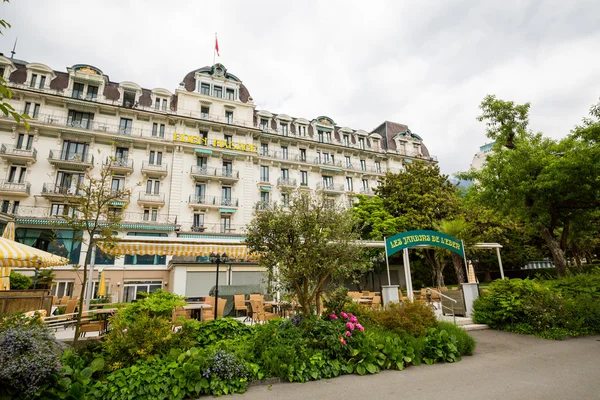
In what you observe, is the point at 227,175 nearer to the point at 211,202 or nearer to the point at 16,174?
the point at 211,202

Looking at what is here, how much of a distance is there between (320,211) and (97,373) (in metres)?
5.39

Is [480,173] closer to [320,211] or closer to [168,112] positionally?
[320,211]

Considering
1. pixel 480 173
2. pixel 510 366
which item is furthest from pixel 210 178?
pixel 510 366

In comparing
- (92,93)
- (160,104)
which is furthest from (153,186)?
(92,93)

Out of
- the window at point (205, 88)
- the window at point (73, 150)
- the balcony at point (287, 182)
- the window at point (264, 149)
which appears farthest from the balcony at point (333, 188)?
the window at point (73, 150)

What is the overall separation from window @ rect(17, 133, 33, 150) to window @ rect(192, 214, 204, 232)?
14018mm

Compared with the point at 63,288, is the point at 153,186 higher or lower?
higher

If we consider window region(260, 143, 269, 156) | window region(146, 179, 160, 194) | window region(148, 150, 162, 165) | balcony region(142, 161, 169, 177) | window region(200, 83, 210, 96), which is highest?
window region(200, 83, 210, 96)

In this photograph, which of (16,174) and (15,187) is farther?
(16,174)

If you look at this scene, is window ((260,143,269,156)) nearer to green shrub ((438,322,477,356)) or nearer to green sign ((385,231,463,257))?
green sign ((385,231,463,257))

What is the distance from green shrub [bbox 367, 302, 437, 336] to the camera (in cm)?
730

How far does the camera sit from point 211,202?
89.6ft

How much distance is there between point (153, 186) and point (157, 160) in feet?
8.33

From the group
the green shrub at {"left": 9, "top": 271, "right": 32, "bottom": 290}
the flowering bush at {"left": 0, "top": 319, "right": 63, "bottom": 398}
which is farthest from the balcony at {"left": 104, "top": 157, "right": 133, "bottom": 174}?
the flowering bush at {"left": 0, "top": 319, "right": 63, "bottom": 398}
